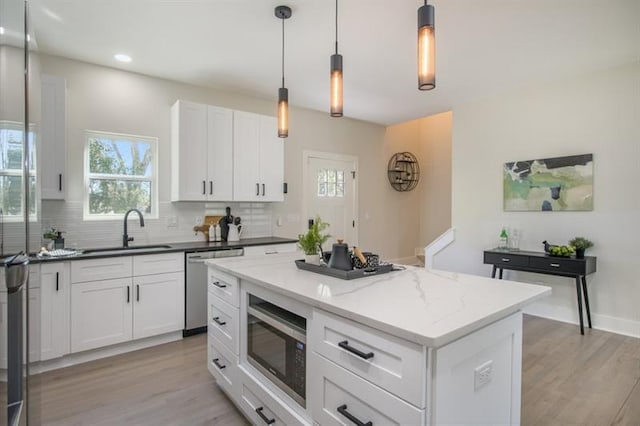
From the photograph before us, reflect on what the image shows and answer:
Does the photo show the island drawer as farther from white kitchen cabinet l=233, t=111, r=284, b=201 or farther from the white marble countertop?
white kitchen cabinet l=233, t=111, r=284, b=201

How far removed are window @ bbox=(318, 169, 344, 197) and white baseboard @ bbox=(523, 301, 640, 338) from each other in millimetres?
3060

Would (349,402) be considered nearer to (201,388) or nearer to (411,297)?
(411,297)

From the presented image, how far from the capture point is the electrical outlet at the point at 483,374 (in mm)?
1269

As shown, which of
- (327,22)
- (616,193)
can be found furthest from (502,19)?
(616,193)

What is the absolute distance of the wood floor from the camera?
6.97ft

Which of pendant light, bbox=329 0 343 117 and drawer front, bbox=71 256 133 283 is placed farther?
drawer front, bbox=71 256 133 283

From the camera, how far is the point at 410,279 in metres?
1.87

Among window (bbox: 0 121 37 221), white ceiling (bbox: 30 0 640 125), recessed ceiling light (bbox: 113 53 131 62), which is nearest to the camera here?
window (bbox: 0 121 37 221)

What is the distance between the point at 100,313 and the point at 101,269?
381mm

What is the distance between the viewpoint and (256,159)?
14.0ft

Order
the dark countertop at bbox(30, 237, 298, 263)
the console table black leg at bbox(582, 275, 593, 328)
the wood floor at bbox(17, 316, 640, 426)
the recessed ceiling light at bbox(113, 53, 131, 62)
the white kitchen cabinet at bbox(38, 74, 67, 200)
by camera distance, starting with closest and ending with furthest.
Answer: the wood floor at bbox(17, 316, 640, 426)
the dark countertop at bbox(30, 237, 298, 263)
the white kitchen cabinet at bbox(38, 74, 67, 200)
the recessed ceiling light at bbox(113, 53, 131, 62)
the console table black leg at bbox(582, 275, 593, 328)

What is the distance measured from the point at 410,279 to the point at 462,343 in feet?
2.28

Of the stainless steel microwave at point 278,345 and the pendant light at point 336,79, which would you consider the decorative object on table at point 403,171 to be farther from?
the stainless steel microwave at point 278,345

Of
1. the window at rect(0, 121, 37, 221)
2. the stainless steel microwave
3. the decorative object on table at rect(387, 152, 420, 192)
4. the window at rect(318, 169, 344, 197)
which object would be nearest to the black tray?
the stainless steel microwave
